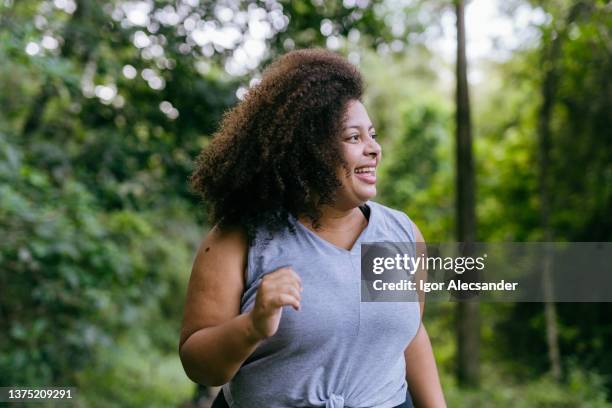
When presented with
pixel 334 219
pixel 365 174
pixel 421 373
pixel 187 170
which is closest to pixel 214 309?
pixel 334 219

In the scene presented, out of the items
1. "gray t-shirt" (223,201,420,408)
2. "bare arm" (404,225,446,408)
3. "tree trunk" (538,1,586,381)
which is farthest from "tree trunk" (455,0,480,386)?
"gray t-shirt" (223,201,420,408)

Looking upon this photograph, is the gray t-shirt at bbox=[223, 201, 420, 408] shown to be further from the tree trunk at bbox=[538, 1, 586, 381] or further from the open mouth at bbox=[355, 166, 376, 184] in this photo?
the tree trunk at bbox=[538, 1, 586, 381]

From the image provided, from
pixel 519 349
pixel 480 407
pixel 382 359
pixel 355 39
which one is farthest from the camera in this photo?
pixel 519 349

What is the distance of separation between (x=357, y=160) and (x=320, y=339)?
0.44m

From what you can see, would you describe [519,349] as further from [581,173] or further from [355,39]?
[355,39]

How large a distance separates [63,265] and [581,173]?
7.22 metres

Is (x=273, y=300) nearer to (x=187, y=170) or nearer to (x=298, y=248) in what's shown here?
(x=298, y=248)

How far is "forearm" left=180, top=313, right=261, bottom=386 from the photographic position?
60.0 inches

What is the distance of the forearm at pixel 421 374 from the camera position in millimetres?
1987

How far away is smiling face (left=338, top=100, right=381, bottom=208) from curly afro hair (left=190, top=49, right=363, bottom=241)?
2 cm

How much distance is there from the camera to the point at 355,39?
22.5ft

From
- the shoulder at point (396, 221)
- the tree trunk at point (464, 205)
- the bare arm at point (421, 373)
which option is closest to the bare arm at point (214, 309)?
the shoulder at point (396, 221)

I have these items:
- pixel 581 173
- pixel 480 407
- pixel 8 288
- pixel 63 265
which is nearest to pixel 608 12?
pixel 581 173

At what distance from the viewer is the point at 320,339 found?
5.39 feet
